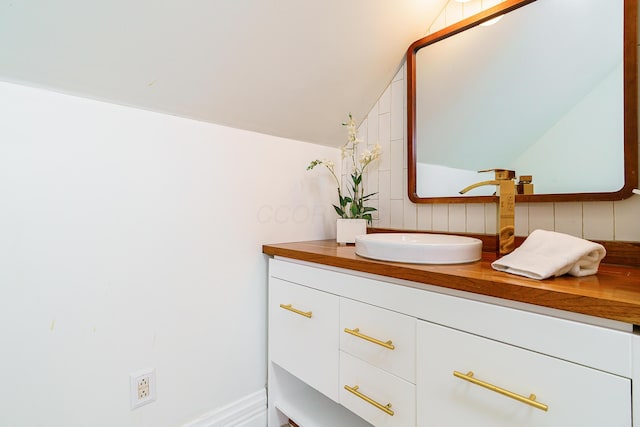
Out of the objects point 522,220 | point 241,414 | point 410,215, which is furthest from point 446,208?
point 241,414

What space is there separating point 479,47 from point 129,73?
1257mm

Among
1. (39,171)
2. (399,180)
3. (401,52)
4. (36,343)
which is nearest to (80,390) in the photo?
(36,343)

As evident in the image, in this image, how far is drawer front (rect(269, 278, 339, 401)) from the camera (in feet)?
3.38

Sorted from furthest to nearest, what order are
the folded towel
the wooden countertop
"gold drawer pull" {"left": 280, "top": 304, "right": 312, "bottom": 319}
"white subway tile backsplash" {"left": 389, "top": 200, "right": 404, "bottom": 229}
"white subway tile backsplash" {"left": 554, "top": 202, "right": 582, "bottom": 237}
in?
1. "white subway tile backsplash" {"left": 389, "top": 200, "right": 404, "bottom": 229}
2. "gold drawer pull" {"left": 280, "top": 304, "right": 312, "bottom": 319}
3. "white subway tile backsplash" {"left": 554, "top": 202, "right": 582, "bottom": 237}
4. the folded towel
5. the wooden countertop

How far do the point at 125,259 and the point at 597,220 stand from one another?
1488mm

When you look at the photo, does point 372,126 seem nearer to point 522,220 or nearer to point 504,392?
point 522,220

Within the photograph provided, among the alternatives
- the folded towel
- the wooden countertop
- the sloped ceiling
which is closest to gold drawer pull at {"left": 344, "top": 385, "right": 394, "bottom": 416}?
the wooden countertop

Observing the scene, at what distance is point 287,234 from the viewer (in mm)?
1429

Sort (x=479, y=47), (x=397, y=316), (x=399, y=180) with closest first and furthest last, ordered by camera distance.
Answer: (x=397, y=316), (x=479, y=47), (x=399, y=180)

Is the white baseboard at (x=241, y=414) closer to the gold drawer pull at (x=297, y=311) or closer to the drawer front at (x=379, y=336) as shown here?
the gold drawer pull at (x=297, y=311)

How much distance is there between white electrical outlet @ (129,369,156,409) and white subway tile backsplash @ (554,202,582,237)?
4.75ft

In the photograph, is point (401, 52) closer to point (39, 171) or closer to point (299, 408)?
point (39, 171)

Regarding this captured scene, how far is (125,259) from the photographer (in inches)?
39.3

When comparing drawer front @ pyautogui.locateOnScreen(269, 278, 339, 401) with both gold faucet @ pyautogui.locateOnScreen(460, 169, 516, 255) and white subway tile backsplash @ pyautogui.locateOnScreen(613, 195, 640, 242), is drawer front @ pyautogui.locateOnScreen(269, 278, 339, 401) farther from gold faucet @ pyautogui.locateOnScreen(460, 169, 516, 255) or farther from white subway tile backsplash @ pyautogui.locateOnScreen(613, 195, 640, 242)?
white subway tile backsplash @ pyautogui.locateOnScreen(613, 195, 640, 242)
